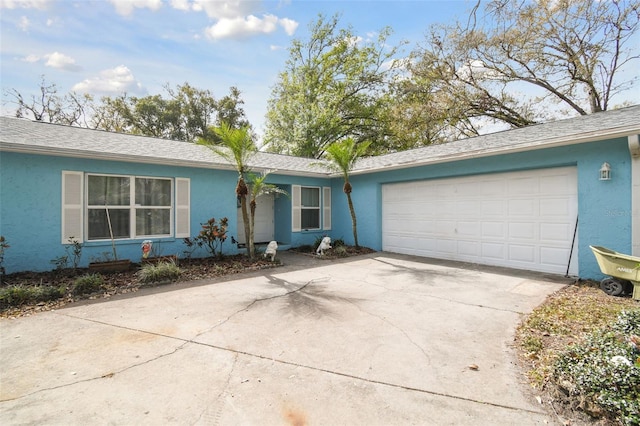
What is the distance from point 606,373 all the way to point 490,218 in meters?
6.16

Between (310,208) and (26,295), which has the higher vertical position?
(310,208)

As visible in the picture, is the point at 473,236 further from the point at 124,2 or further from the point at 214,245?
the point at 124,2

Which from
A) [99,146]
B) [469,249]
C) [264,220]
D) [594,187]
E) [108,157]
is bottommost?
[469,249]

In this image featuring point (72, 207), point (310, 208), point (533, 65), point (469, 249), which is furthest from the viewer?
point (533, 65)

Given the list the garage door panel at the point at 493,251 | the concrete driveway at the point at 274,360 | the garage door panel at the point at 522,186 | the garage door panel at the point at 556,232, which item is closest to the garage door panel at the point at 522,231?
the garage door panel at the point at 556,232

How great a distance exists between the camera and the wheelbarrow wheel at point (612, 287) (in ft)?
17.0

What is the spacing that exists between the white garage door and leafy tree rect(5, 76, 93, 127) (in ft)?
67.6

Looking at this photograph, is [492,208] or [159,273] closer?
[159,273]

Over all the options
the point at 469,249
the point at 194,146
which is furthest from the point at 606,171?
the point at 194,146

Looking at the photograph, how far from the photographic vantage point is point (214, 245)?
30.5 feet

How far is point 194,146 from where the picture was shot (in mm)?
10531

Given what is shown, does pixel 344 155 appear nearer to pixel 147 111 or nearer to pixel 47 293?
pixel 47 293

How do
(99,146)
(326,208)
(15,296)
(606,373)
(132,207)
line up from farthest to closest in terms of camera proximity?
1. (326,208)
2. (132,207)
3. (99,146)
4. (15,296)
5. (606,373)

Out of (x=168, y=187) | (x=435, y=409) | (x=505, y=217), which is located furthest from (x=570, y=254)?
(x=168, y=187)
